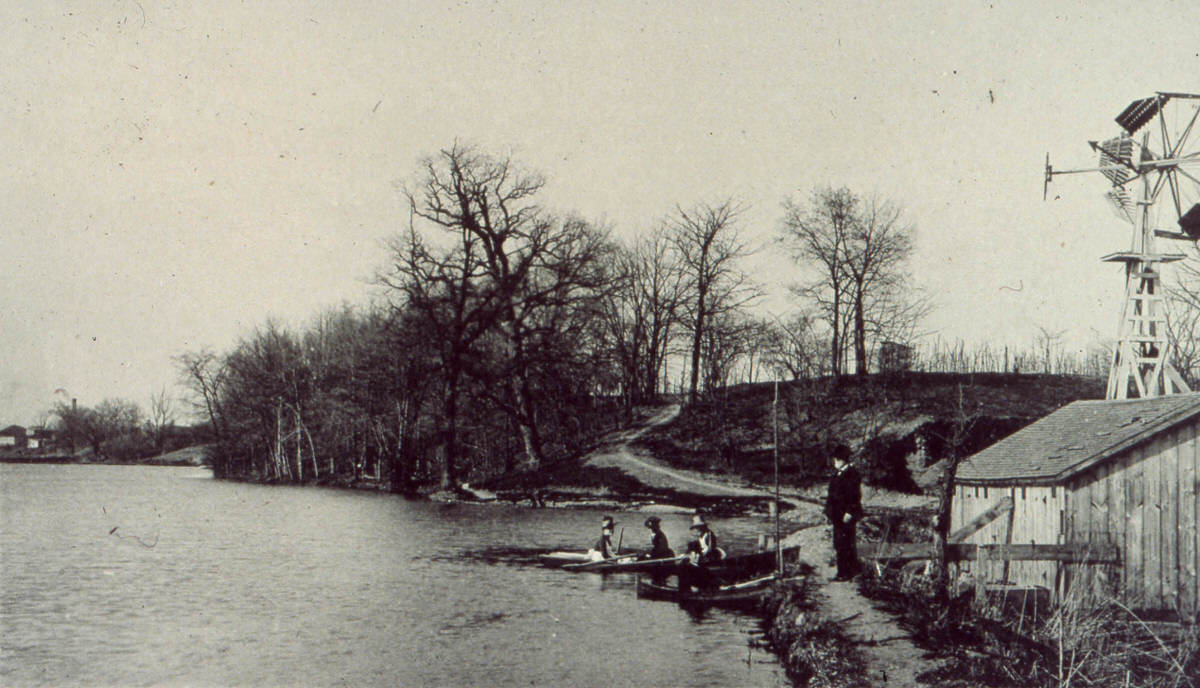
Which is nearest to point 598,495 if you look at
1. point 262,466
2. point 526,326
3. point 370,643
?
point 526,326

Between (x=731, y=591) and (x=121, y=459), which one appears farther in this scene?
(x=121, y=459)

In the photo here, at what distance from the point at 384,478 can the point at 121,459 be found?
55.0m

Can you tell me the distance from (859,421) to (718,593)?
32418 mm

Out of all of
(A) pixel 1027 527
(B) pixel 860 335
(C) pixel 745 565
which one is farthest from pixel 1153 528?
(B) pixel 860 335

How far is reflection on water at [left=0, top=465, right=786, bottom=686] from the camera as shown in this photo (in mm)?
14812

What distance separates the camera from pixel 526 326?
50531mm

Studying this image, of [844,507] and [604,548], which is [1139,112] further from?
[604,548]

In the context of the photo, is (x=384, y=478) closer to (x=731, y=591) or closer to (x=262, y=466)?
(x=262, y=466)

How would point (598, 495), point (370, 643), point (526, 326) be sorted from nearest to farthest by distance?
1. point (370, 643)
2. point (598, 495)
3. point (526, 326)

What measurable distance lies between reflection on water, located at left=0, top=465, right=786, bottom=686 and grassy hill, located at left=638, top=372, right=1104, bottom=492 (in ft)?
41.0

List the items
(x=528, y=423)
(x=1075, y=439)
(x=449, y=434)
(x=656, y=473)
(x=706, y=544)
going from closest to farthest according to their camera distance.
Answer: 1. (x=1075, y=439)
2. (x=706, y=544)
3. (x=656, y=473)
4. (x=449, y=434)
5. (x=528, y=423)

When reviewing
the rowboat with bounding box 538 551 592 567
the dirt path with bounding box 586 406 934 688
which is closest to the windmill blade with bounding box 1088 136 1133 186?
the dirt path with bounding box 586 406 934 688

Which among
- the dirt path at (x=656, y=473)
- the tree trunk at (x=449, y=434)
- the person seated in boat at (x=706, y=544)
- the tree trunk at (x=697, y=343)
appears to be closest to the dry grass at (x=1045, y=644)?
the person seated in boat at (x=706, y=544)

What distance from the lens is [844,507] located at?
1489 centimetres
